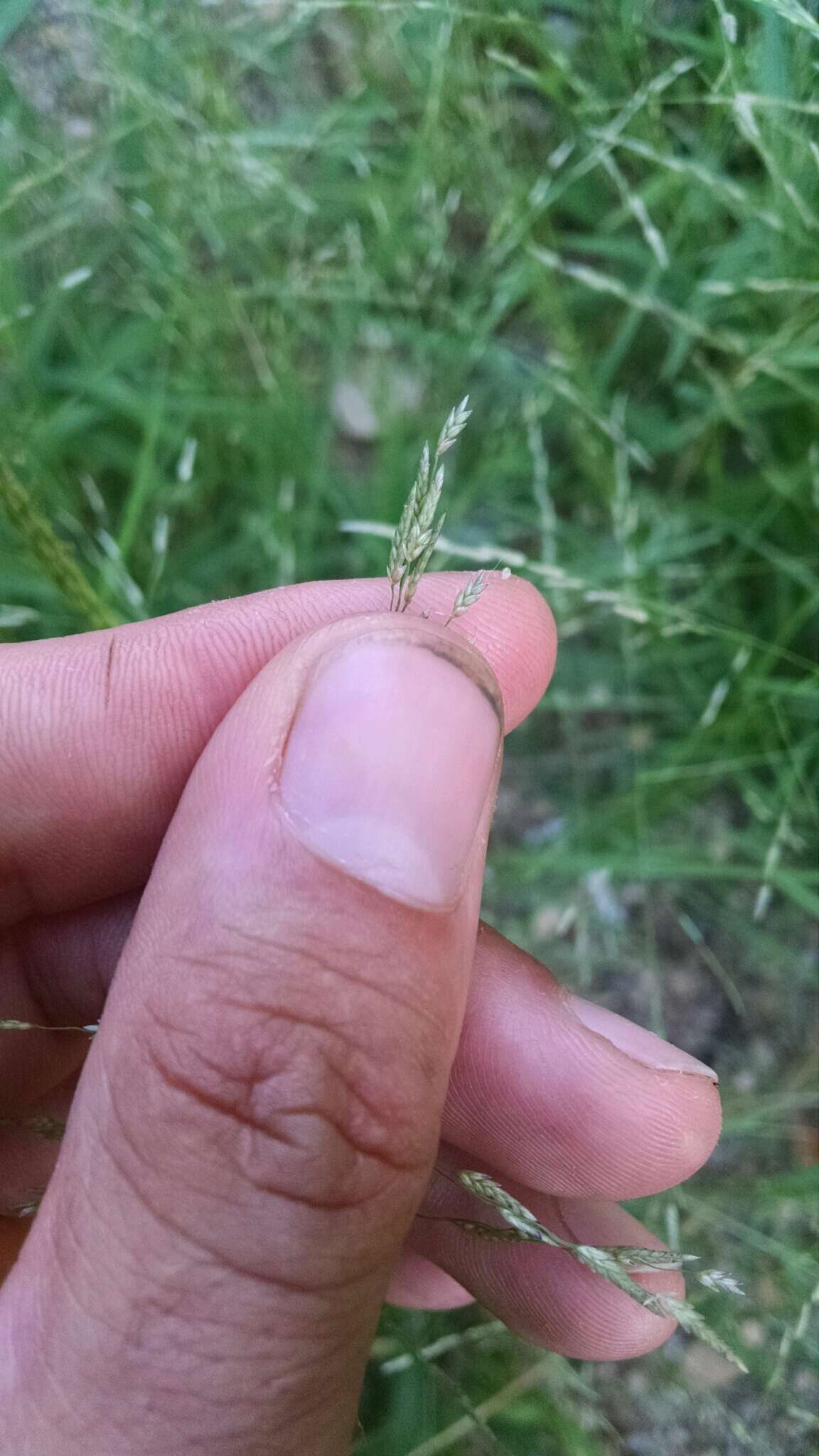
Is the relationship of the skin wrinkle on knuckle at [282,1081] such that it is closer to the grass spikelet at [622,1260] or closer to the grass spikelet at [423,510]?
the grass spikelet at [622,1260]

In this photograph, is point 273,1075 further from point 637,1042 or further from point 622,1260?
point 637,1042

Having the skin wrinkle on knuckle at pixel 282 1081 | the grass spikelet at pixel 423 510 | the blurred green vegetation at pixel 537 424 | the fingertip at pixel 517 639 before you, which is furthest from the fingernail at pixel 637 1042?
the grass spikelet at pixel 423 510

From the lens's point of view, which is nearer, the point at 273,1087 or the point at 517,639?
the point at 273,1087

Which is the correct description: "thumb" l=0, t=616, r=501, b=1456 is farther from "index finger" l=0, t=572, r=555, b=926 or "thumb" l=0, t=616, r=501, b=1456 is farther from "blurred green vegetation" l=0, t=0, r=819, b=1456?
"blurred green vegetation" l=0, t=0, r=819, b=1456

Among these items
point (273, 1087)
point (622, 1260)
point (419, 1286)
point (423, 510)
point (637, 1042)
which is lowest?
point (419, 1286)

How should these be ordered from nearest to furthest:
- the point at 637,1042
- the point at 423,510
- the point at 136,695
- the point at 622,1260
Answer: the point at 423,510
the point at 622,1260
the point at 136,695
the point at 637,1042

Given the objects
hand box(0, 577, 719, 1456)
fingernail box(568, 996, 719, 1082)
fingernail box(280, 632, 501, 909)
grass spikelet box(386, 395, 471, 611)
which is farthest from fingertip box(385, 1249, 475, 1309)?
grass spikelet box(386, 395, 471, 611)

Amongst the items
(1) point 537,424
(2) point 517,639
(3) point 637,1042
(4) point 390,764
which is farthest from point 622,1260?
(1) point 537,424
